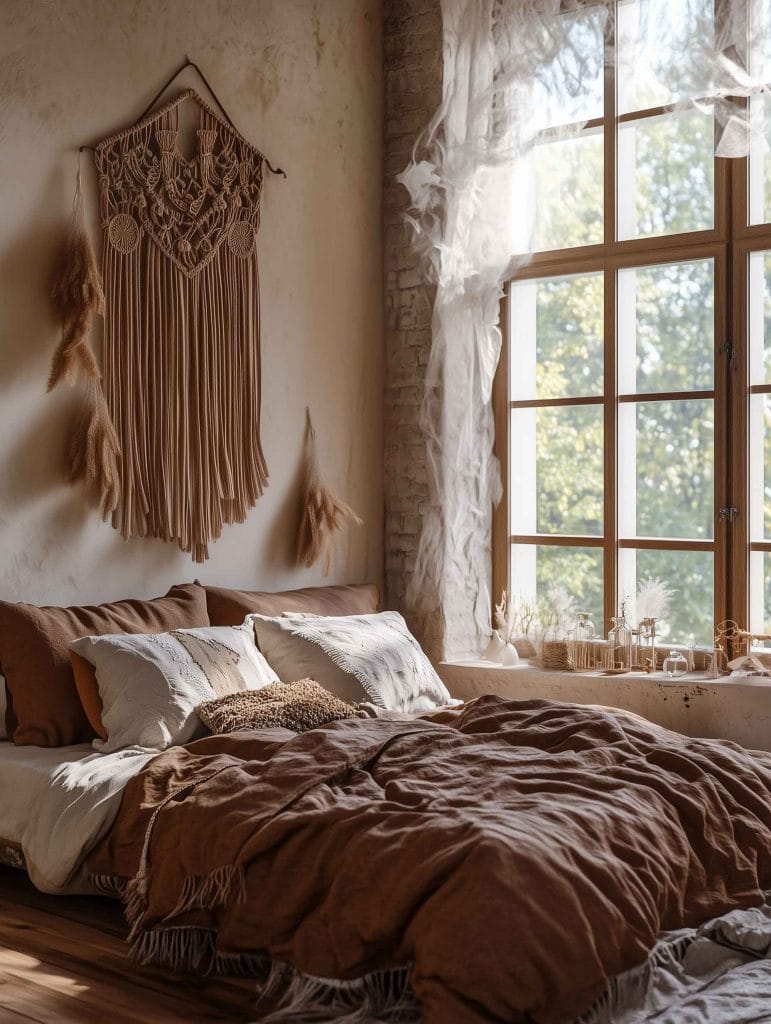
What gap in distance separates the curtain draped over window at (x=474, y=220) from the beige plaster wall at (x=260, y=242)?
1.06 ft

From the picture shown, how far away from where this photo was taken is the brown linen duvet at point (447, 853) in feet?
7.09

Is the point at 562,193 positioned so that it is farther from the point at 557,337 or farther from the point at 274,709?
the point at 274,709

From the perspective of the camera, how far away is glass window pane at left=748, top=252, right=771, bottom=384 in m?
4.43

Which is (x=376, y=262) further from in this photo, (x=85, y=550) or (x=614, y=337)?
(x=85, y=550)

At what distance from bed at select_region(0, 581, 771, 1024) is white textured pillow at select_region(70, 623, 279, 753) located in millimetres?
79

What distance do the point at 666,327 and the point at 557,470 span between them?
754 mm

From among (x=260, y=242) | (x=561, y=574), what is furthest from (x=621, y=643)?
(x=260, y=242)

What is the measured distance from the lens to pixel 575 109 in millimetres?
4828

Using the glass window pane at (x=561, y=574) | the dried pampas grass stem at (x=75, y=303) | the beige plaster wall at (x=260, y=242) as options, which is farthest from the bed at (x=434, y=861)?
the glass window pane at (x=561, y=574)

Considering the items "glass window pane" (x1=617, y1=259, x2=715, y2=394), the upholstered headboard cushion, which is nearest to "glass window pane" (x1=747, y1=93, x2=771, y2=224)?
"glass window pane" (x1=617, y1=259, x2=715, y2=394)

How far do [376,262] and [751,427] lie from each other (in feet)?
5.96

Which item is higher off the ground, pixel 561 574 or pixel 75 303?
pixel 75 303

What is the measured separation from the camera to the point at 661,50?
175 inches

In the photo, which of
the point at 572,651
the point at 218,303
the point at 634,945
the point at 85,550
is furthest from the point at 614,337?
the point at 634,945
